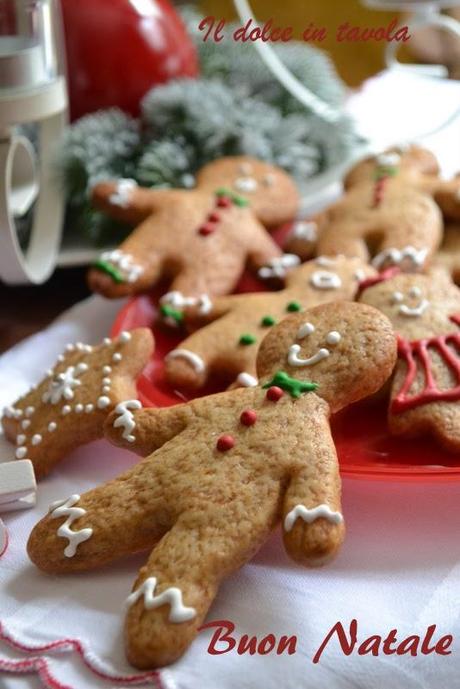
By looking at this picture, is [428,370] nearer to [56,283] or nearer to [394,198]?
[394,198]

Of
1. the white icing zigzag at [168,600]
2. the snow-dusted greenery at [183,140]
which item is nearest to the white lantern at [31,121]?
the snow-dusted greenery at [183,140]

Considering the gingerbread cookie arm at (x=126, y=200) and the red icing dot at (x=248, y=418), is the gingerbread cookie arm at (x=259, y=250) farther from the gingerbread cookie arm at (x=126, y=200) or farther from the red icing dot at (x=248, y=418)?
the red icing dot at (x=248, y=418)

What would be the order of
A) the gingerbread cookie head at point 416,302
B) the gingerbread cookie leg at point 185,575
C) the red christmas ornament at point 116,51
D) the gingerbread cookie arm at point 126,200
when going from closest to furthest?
the gingerbread cookie leg at point 185,575 → the gingerbread cookie head at point 416,302 → the gingerbread cookie arm at point 126,200 → the red christmas ornament at point 116,51

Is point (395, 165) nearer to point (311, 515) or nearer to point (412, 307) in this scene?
point (412, 307)

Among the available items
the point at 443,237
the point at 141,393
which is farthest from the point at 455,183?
the point at 141,393

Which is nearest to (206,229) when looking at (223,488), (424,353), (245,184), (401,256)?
(245,184)

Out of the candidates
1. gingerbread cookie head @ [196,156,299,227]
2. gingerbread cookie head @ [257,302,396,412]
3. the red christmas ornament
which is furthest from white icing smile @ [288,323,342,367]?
the red christmas ornament
